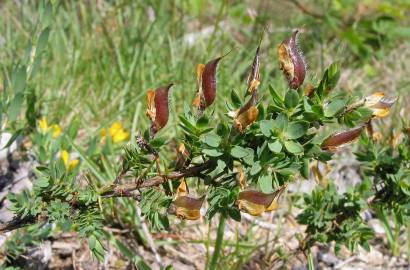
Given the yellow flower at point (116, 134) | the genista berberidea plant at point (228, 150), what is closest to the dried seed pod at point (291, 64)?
the genista berberidea plant at point (228, 150)

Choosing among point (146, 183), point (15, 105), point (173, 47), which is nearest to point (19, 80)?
point (15, 105)

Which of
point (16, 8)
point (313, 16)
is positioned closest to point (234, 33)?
point (313, 16)

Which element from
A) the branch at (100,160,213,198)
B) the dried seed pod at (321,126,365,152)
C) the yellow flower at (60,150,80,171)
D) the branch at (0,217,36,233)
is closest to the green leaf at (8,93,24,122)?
the yellow flower at (60,150,80,171)

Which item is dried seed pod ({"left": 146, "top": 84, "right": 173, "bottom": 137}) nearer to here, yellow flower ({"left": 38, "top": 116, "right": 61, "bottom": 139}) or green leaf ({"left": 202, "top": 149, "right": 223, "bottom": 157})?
green leaf ({"left": 202, "top": 149, "right": 223, "bottom": 157})

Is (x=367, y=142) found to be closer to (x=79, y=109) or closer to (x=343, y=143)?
(x=343, y=143)

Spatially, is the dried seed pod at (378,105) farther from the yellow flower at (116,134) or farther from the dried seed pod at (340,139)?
the yellow flower at (116,134)
